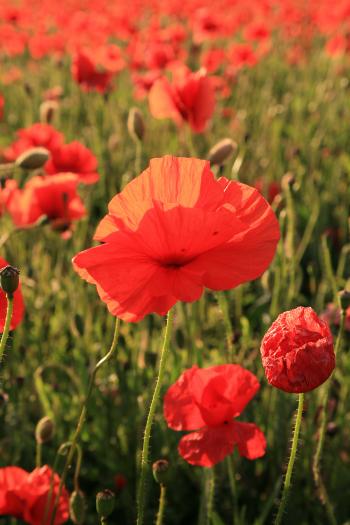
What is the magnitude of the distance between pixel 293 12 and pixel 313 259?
3055 millimetres

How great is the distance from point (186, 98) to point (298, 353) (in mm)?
1182

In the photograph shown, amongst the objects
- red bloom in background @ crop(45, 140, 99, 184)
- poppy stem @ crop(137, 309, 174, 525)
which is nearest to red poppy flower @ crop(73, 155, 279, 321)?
poppy stem @ crop(137, 309, 174, 525)

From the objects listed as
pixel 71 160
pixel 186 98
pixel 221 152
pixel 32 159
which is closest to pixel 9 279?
pixel 32 159

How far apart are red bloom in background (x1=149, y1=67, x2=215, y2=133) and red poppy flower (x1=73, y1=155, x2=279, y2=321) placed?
1.02 m

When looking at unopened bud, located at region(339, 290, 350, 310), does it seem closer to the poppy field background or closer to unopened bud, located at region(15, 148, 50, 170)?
the poppy field background

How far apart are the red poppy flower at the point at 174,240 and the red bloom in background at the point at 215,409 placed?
237 mm

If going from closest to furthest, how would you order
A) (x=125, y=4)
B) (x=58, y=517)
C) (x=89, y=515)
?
1. (x=58, y=517)
2. (x=89, y=515)
3. (x=125, y=4)

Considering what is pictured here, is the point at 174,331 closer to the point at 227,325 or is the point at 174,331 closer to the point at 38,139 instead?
the point at 227,325

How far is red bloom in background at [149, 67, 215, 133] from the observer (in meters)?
1.80

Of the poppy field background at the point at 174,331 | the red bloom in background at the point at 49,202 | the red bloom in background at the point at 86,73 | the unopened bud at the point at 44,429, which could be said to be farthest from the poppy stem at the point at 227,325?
the red bloom in background at the point at 86,73

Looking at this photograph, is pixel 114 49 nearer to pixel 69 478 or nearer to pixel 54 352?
pixel 54 352

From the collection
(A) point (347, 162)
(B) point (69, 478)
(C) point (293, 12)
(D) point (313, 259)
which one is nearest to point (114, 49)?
(A) point (347, 162)

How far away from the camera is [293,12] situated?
494 cm

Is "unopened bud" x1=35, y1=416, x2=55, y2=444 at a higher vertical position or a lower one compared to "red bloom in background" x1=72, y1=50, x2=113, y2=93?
lower
